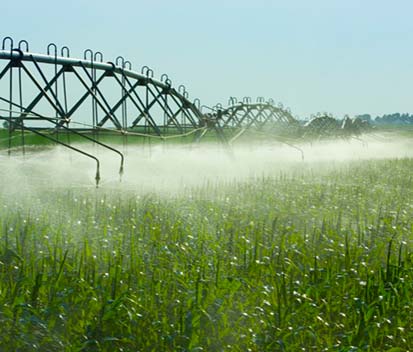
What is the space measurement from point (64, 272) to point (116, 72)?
8821 mm

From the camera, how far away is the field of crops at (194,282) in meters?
4.60

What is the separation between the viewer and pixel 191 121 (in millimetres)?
17531

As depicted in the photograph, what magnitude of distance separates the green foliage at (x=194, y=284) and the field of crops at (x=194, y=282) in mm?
12

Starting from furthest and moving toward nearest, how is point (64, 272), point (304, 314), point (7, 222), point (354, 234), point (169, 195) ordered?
1. point (169, 195)
2. point (354, 234)
3. point (7, 222)
4. point (64, 272)
5. point (304, 314)

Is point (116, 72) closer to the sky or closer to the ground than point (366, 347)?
closer to the sky

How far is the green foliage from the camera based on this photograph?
459cm

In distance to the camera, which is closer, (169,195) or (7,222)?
(7,222)

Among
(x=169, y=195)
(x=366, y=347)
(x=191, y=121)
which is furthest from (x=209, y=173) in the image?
(x=366, y=347)

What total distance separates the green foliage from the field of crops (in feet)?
0.04

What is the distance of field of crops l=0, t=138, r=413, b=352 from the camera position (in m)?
4.60

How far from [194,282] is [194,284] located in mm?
74

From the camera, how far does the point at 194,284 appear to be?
5.37 m

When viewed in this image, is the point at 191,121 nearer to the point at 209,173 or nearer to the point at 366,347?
the point at 209,173

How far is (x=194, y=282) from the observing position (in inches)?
214
